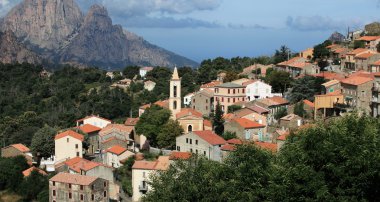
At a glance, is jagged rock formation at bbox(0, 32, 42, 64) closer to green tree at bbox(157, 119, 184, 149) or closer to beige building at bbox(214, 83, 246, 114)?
beige building at bbox(214, 83, 246, 114)

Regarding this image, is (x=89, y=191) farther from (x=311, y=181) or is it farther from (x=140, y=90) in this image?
(x=140, y=90)

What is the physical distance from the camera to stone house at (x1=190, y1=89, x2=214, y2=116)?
54562mm

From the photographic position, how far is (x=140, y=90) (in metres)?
84.6

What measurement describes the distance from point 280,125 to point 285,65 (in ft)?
66.5

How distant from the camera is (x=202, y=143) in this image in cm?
4228

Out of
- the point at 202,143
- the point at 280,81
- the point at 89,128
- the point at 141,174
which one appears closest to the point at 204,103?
the point at 280,81

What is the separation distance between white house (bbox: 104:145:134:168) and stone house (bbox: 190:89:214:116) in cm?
995

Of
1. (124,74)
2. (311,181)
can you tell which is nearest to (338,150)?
(311,181)

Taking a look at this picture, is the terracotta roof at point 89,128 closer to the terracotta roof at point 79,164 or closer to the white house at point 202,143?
the terracotta roof at point 79,164

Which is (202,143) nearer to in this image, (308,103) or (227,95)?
(308,103)

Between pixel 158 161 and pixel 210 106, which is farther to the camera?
pixel 210 106

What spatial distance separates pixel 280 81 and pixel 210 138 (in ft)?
57.4

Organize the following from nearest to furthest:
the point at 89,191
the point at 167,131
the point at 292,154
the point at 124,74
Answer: the point at 292,154 → the point at 89,191 → the point at 167,131 → the point at 124,74

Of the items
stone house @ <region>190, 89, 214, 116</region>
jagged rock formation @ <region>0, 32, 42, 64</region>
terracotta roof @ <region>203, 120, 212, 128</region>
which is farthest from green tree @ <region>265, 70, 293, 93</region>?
jagged rock formation @ <region>0, 32, 42, 64</region>
